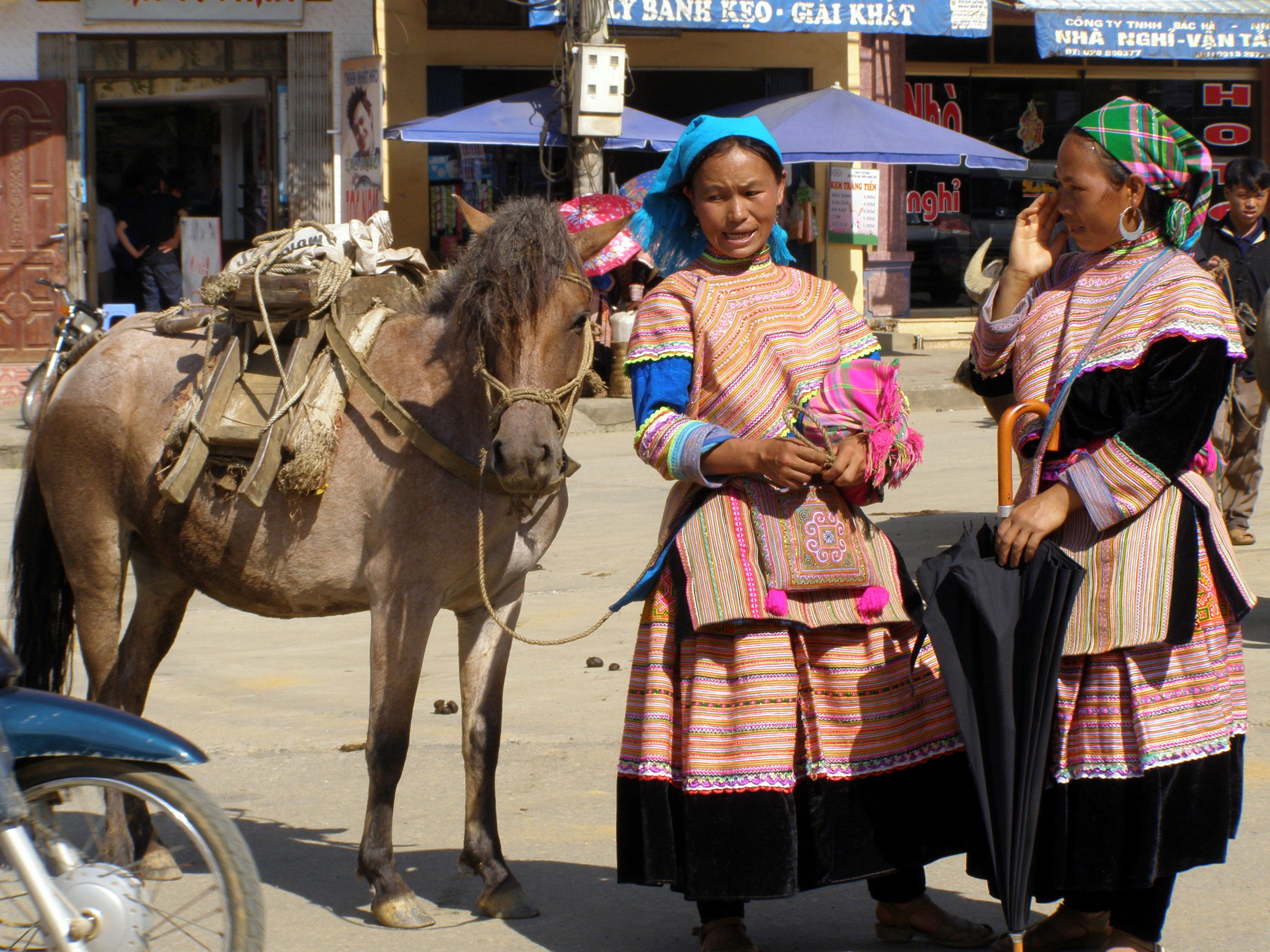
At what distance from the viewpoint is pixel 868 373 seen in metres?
2.77

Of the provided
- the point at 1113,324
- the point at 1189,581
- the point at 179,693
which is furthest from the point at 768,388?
the point at 179,693

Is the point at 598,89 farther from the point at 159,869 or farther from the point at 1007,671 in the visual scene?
the point at 159,869

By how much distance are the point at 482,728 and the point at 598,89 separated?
8.39 meters

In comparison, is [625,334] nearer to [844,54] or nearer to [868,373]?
[844,54]

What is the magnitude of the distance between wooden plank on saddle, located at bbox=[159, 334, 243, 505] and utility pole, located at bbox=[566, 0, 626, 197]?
7.64 m

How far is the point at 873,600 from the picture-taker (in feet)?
9.29

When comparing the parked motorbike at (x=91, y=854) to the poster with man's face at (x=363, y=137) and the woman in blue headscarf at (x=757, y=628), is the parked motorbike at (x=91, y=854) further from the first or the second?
the poster with man's face at (x=363, y=137)

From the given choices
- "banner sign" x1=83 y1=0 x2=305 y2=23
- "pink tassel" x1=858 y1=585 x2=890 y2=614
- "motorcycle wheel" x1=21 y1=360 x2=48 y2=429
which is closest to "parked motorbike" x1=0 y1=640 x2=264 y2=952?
"pink tassel" x1=858 y1=585 x2=890 y2=614

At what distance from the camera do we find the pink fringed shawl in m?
2.76

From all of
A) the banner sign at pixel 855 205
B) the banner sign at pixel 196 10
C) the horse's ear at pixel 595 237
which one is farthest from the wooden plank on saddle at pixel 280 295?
the banner sign at pixel 855 205

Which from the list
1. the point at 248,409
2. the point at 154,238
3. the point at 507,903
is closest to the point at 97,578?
the point at 248,409

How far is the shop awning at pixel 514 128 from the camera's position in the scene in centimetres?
1160

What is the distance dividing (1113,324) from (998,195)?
13.6 m

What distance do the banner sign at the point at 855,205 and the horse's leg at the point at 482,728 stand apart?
1155 centimetres
